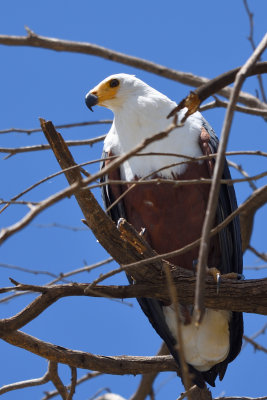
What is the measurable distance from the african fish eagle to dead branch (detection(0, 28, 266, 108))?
1.25 m

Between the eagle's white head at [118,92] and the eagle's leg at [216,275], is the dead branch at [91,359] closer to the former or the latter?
the eagle's leg at [216,275]

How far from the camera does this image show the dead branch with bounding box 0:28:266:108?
→ 514cm

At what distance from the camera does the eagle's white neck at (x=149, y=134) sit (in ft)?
12.4

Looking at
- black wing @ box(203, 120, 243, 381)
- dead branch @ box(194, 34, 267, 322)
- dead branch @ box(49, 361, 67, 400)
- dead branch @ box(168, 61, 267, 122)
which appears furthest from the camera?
black wing @ box(203, 120, 243, 381)

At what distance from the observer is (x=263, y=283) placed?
3146 mm

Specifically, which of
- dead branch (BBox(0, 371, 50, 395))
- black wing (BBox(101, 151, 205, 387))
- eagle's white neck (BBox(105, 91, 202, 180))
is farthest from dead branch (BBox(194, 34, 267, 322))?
dead branch (BBox(0, 371, 50, 395))

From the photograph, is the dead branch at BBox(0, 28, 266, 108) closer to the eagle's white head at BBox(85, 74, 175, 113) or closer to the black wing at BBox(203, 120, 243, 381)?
the eagle's white head at BBox(85, 74, 175, 113)

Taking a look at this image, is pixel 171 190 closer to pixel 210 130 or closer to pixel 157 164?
pixel 157 164

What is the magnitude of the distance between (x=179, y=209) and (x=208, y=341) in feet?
2.75

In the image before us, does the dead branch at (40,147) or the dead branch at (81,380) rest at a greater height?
the dead branch at (40,147)

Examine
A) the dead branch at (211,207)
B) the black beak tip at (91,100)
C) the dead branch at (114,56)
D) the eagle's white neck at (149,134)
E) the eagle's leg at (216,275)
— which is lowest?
the dead branch at (211,207)

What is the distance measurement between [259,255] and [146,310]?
55.7 inches

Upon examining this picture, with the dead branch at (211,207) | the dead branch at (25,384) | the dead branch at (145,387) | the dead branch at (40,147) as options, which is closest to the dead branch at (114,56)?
the dead branch at (40,147)

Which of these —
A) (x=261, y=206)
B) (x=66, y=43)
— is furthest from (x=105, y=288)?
(x=66, y=43)
